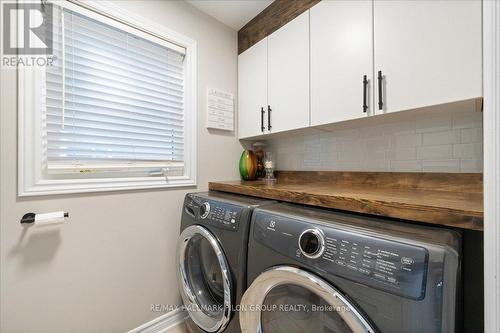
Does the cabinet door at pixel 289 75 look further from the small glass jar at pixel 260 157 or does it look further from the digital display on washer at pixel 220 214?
the digital display on washer at pixel 220 214

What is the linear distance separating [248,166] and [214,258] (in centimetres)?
78

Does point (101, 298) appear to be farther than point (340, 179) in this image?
No

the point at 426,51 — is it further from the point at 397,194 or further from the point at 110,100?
the point at 110,100

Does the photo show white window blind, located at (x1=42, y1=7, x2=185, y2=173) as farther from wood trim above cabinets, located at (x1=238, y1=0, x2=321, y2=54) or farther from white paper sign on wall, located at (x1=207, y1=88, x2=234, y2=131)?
wood trim above cabinets, located at (x1=238, y1=0, x2=321, y2=54)

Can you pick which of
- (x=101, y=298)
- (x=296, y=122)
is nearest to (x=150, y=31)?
(x=296, y=122)

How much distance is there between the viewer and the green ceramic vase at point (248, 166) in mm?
1804

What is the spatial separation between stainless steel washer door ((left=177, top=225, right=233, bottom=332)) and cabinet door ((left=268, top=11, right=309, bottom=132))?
92cm

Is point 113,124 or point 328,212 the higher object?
point 113,124

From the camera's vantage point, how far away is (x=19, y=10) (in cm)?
99

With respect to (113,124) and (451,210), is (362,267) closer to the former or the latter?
(451,210)

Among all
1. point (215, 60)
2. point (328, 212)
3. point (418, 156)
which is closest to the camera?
point (328, 212)

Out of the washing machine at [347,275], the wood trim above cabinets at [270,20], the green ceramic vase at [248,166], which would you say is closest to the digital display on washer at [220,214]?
the washing machine at [347,275]

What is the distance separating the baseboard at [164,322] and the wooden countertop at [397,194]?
0.95 m

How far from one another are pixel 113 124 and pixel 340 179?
153 centimetres
